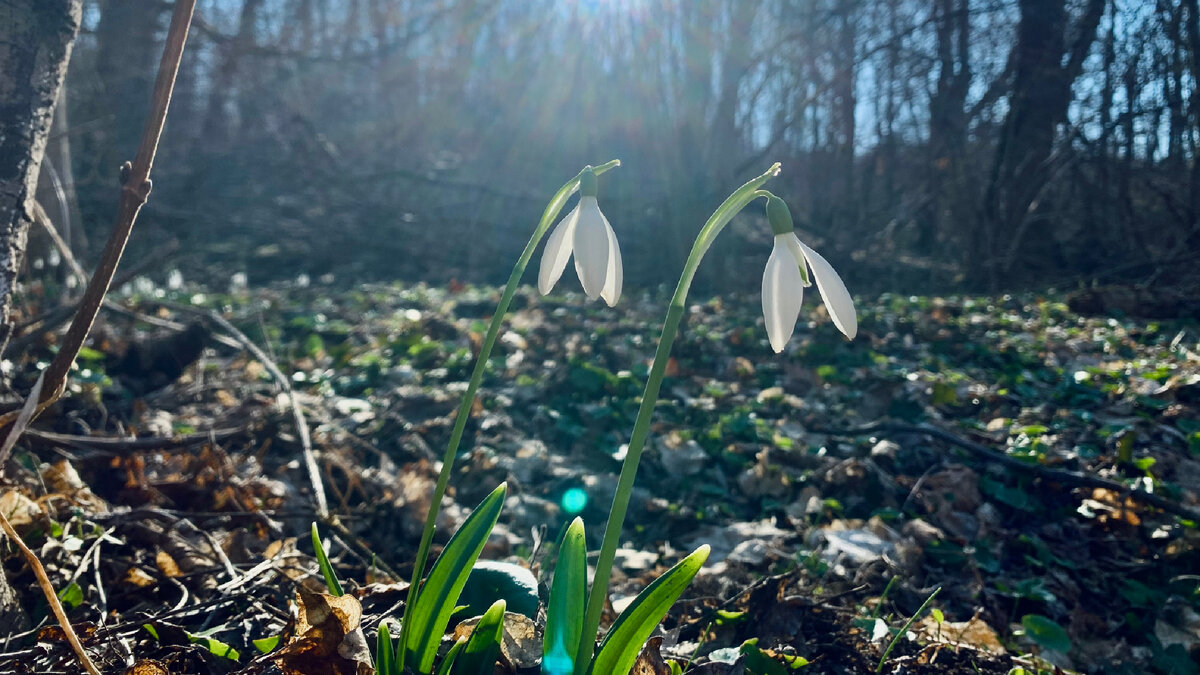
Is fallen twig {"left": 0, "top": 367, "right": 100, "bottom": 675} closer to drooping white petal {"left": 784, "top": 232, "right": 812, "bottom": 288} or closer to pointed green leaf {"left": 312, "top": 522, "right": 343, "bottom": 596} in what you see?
pointed green leaf {"left": 312, "top": 522, "right": 343, "bottom": 596}

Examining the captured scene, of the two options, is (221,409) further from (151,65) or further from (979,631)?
(151,65)

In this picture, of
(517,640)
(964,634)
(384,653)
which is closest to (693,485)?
(964,634)

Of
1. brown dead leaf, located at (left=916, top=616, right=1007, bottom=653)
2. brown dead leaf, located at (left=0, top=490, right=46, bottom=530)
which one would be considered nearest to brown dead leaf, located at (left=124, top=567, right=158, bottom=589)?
brown dead leaf, located at (left=0, top=490, right=46, bottom=530)

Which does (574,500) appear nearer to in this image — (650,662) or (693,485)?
(693,485)

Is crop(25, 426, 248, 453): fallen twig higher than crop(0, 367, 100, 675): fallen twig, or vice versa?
crop(0, 367, 100, 675): fallen twig

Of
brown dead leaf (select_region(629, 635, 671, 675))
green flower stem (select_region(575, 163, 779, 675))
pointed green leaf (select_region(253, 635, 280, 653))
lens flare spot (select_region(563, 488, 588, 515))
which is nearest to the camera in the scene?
green flower stem (select_region(575, 163, 779, 675))
